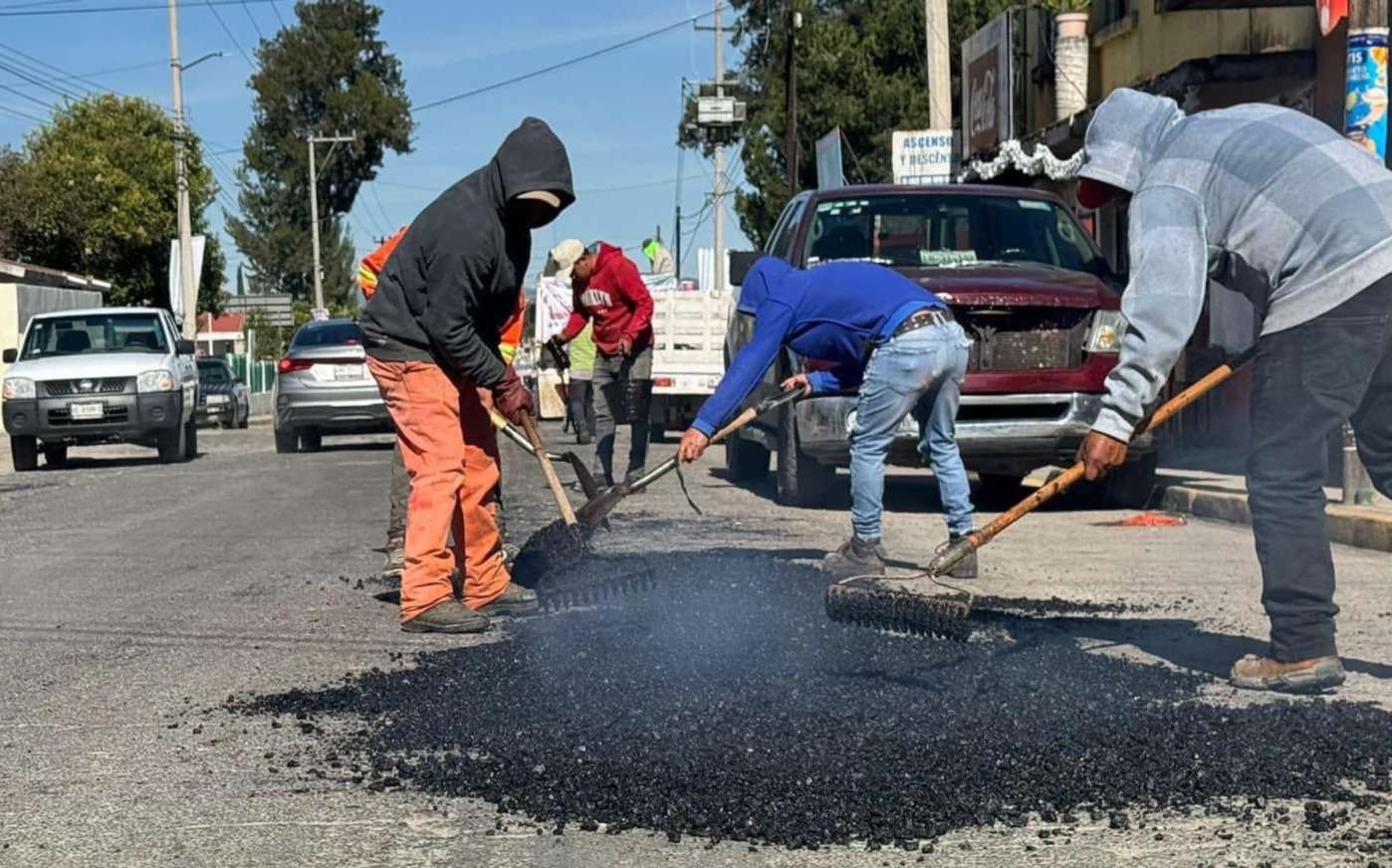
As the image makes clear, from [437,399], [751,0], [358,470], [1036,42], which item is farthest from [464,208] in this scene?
[751,0]

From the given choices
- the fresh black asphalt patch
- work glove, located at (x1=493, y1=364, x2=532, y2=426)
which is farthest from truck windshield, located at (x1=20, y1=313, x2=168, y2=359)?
the fresh black asphalt patch

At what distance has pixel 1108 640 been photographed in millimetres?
6516

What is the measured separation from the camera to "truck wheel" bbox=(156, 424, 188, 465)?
19578mm

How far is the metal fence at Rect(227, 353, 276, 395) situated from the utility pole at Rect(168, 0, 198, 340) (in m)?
8.19

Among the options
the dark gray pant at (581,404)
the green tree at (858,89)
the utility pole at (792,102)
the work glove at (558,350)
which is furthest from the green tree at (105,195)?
the work glove at (558,350)

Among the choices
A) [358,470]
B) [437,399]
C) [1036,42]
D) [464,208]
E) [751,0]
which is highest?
[751,0]

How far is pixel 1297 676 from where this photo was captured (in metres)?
5.45

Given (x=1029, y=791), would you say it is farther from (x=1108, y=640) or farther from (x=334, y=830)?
(x=1108, y=640)

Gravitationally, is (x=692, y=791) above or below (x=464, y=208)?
below

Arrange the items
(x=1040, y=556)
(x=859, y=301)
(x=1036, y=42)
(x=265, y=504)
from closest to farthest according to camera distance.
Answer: (x=859, y=301) → (x=1040, y=556) → (x=265, y=504) → (x=1036, y=42)

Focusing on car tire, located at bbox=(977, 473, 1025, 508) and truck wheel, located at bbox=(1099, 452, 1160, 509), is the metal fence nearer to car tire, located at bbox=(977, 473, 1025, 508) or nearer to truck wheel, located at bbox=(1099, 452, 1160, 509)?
car tire, located at bbox=(977, 473, 1025, 508)

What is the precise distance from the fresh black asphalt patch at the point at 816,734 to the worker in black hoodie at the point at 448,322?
1.85ft

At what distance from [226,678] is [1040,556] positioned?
185 inches

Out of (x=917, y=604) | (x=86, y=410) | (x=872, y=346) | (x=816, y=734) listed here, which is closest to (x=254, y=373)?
(x=86, y=410)
